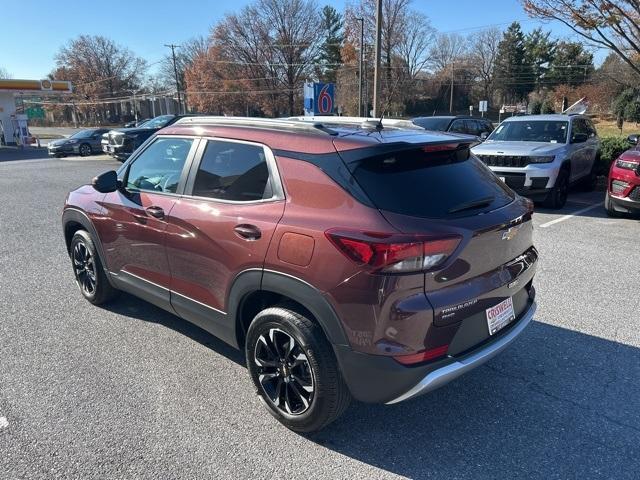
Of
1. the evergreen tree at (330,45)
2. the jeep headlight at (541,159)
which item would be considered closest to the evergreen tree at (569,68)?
the evergreen tree at (330,45)

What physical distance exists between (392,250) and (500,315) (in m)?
0.91

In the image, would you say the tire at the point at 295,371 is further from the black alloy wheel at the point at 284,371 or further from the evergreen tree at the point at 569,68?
the evergreen tree at the point at 569,68

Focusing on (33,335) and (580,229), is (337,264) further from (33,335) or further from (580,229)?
(580,229)

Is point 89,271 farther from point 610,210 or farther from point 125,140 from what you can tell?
point 125,140

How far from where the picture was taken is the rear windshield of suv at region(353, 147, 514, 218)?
248 cm

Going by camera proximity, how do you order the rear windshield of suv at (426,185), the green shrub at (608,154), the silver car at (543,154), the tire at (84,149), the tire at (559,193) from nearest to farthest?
the rear windshield of suv at (426,185), the silver car at (543,154), the tire at (559,193), the green shrub at (608,154), the tire at (84,149)

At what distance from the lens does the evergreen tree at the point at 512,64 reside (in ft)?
227

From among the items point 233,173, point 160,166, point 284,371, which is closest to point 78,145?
point 160,166

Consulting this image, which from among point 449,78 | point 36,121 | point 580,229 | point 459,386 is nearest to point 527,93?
point 449,78

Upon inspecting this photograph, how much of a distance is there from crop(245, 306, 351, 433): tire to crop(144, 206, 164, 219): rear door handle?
117cm

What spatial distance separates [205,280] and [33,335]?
1.94m

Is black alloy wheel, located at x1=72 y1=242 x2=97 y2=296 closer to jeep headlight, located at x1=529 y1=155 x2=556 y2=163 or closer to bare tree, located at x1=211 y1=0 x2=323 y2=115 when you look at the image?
jeep headlight, located at x1=529 y1=155 x2=556 y2=163

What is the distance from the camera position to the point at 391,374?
2.35 meters

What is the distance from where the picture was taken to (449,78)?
6775cm
